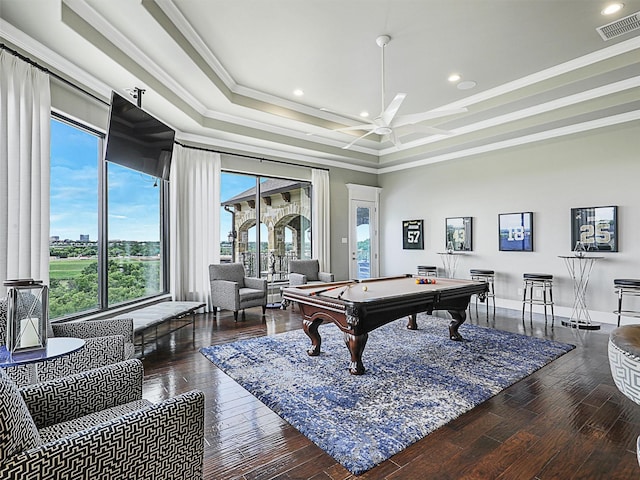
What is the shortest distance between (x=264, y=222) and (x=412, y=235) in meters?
3.35

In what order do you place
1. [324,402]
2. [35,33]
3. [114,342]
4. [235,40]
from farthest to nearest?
[235,40], [35,33], [324,402], [114,342]

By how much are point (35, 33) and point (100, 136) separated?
1404 millimetres

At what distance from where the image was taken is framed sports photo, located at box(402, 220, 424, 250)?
7.75 meters

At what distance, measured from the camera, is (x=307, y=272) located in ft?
22.5

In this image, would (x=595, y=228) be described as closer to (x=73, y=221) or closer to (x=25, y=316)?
(x=25, y=316)

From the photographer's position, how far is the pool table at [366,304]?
3157mm

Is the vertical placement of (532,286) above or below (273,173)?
below

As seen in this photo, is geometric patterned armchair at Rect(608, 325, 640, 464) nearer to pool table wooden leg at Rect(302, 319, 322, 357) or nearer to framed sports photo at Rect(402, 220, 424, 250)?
pool table wooden leg at Rect(302, 319, 322, 357)

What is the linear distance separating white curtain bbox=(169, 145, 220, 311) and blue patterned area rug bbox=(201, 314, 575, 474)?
6.86ft

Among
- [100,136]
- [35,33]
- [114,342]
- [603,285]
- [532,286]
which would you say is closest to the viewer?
[114,342]

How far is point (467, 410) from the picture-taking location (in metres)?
2.58

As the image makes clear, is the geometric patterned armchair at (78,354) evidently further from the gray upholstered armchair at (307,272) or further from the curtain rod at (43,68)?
the gray upholstered armchair at (307,272)

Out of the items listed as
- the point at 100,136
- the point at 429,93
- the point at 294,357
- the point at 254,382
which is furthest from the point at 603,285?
the point at 100,136

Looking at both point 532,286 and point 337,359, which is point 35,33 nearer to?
point 337,359
